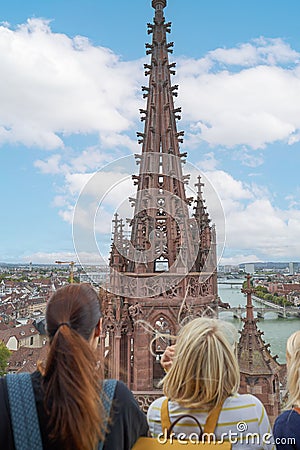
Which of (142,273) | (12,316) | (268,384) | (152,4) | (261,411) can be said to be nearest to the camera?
(261,411)

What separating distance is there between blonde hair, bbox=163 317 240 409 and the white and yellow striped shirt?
5 centimetres

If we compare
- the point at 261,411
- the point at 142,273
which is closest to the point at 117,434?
the point at 261,411

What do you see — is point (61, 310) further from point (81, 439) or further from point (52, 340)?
point (81, 439)

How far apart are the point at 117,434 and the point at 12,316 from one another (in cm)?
4330

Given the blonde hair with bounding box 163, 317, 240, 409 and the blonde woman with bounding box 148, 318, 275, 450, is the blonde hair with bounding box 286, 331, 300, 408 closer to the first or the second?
the blonde woman with bounding box 148, 318, 275, 450

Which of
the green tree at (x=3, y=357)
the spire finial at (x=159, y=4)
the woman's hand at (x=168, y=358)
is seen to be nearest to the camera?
the woman's hand at (x=168, y=358)

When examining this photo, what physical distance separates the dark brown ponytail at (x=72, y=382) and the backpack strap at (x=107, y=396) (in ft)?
0.13

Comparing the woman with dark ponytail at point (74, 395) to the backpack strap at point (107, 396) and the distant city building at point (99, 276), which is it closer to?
the backpack strap at point (107, 396)

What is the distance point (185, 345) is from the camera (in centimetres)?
222

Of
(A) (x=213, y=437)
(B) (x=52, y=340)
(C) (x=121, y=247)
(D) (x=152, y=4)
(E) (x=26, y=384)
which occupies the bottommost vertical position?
(A) (x=213, y=437)

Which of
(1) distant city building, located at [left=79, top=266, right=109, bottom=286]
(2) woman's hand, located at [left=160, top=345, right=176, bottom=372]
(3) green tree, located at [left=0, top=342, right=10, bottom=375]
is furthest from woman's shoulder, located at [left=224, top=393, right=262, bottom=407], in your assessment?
(3) green tree, located at [left=0, top=342, right=10, bottom=375]

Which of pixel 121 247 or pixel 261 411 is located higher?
pixel 121 247

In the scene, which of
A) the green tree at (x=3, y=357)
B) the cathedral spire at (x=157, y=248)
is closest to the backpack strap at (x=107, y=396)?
the cathedral spire at (x=157, y=248)

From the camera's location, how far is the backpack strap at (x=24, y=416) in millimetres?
1681
